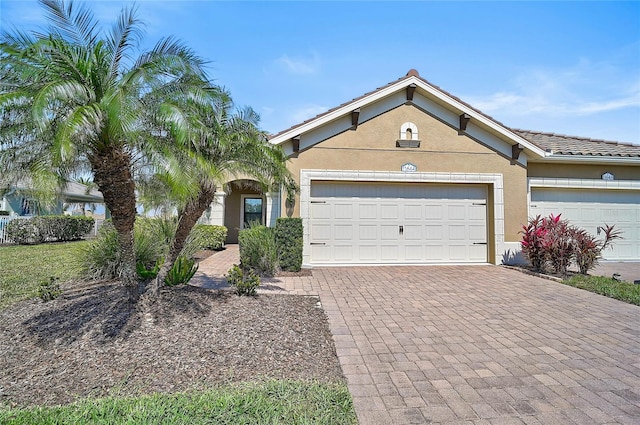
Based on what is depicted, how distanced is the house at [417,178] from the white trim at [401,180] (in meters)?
0.03

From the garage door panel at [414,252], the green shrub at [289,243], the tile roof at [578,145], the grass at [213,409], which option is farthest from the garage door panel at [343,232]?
the grass at [213,409]

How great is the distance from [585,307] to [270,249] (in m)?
7.28

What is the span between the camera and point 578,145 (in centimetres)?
1240

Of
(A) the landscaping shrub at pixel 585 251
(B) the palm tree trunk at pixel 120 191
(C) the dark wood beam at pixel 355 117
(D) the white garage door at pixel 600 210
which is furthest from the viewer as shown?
(D) the white garage door at pixel 600 210

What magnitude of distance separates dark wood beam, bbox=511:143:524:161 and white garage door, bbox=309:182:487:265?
148cm

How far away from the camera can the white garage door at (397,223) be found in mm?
10586

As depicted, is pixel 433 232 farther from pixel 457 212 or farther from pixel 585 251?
pixel 585 251

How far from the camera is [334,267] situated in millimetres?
10344

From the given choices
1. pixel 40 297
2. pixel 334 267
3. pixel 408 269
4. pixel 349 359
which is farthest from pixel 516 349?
pixel 40 297

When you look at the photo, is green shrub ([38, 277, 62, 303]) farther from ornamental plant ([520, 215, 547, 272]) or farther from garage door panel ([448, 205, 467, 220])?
ornamental plant ([520, 215, 547, 272])

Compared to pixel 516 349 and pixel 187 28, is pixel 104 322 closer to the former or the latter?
pixel 187 28

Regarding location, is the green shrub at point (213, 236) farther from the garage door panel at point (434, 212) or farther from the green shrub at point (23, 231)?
the green shrub at point (23, 231)

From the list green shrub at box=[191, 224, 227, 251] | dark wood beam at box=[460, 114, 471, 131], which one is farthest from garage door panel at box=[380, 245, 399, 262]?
green shrub at box=[191, 224, 227, 251]

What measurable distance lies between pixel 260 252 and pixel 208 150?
4046 millimetres
